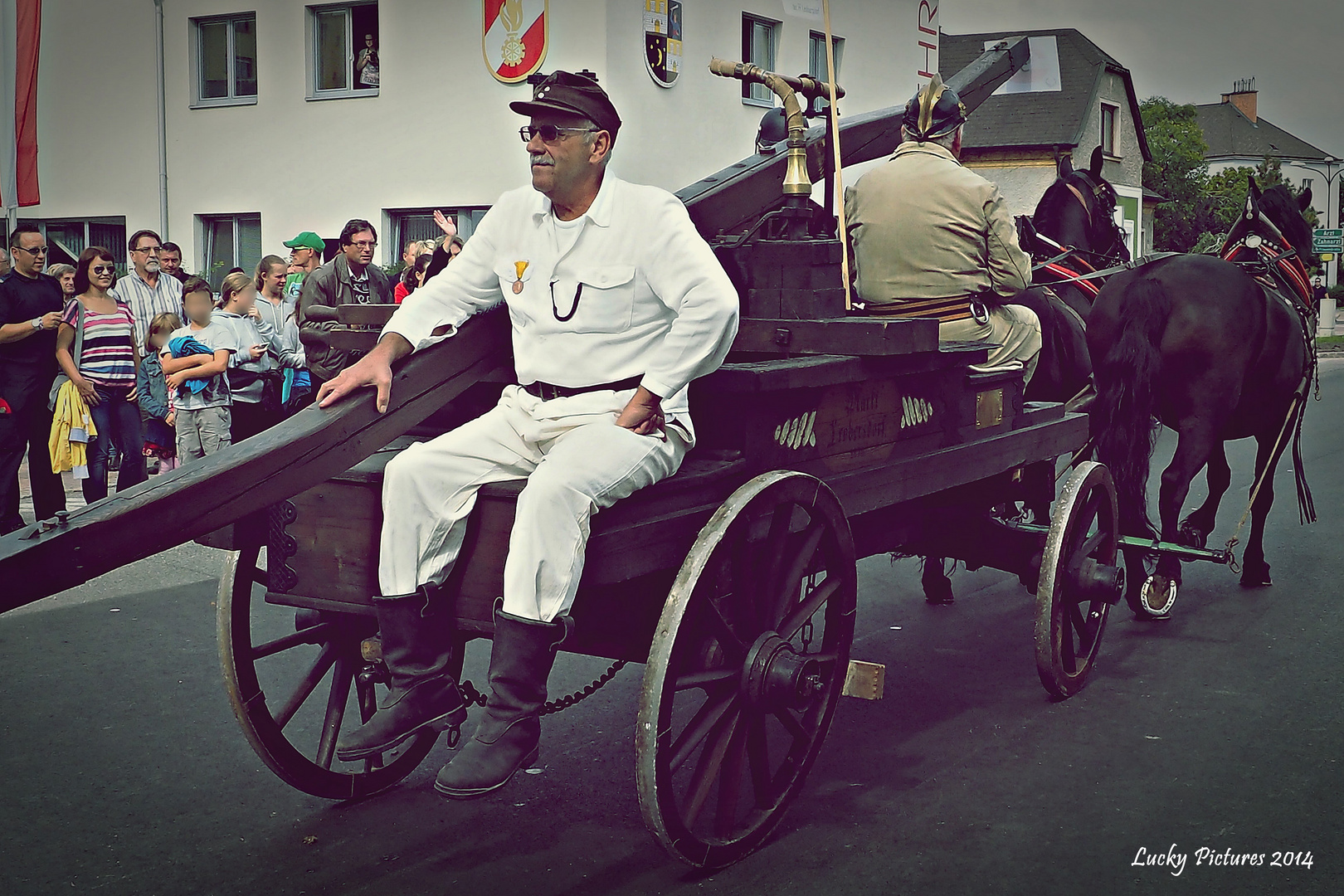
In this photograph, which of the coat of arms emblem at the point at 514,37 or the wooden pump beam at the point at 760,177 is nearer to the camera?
the wooden pump beam at the point at 760,177

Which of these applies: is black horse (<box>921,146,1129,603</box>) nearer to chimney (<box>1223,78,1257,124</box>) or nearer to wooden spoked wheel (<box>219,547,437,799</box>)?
wooden spoked wheel (<box>219,547,437,799</box>)

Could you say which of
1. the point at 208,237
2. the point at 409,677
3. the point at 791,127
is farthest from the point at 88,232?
the point at 409,677

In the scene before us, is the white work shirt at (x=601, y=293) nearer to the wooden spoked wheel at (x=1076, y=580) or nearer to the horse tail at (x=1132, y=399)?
the wooden spoked wheel at (x=1076, y=580)

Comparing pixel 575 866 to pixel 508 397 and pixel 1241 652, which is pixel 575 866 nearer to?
pixel 508 397

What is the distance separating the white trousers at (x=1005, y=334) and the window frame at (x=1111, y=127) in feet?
126

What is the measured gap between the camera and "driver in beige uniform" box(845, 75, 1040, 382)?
18.4ft

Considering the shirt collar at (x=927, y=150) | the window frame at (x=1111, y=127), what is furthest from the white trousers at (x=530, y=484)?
the window frame at (x=1111, y=127)

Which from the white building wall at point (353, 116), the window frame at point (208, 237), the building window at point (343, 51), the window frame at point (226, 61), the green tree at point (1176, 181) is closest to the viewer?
the white building wall at point (353, 116)

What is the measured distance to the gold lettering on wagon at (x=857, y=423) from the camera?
396 centimetres

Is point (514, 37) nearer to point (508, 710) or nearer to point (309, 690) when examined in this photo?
point (309, 690)

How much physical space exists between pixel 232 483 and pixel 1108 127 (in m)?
43.7

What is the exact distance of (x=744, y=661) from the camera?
3576 millimetres

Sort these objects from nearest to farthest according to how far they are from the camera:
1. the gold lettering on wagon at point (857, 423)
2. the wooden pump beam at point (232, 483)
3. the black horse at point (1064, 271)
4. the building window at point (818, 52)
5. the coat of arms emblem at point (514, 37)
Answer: the wooden pump beam at point (232, 483), the gold lettering on wagon at point (857, 423), the black horse at point (1064, 271), the coat of arms emblem at point (514, 37), the building window at point (818, 52)

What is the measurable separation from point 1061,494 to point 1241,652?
4.82 feet
